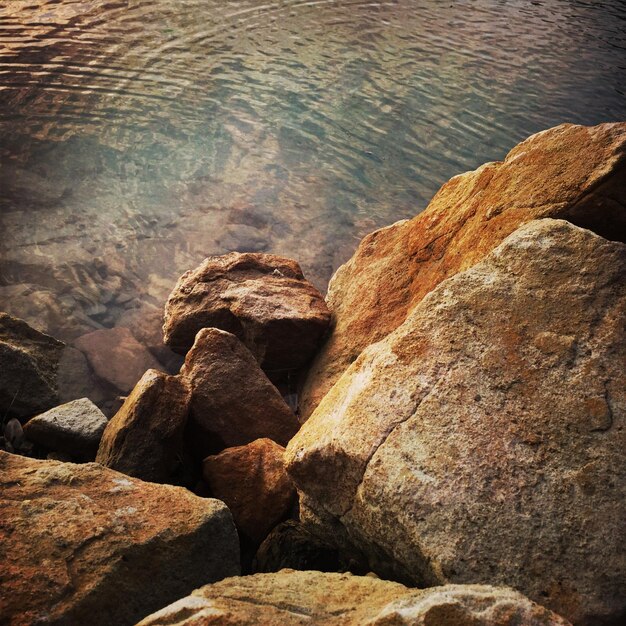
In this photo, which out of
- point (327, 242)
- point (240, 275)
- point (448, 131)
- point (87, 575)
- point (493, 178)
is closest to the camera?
point (87, 575)

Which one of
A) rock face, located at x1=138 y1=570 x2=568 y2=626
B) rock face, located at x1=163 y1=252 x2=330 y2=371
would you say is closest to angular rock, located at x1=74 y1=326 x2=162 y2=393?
rock face, located at x1=163 y1=252 x2=330 y2=371

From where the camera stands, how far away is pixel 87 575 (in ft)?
7.57

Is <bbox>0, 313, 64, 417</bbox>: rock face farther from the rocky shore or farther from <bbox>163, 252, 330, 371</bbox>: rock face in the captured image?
<bbox>163, 252, 330, 371</bbox>: rock face

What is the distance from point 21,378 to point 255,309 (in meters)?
1.53

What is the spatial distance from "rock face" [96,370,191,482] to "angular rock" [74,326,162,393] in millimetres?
1359

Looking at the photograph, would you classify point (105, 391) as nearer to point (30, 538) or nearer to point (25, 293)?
point (25, 293)

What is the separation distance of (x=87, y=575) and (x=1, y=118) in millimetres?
7769

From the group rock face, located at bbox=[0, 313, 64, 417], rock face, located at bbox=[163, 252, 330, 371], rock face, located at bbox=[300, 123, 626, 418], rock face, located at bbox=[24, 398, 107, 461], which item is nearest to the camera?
rock face, located at bbox=[300, 123, 626, 418]

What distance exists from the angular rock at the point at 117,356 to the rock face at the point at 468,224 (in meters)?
1.44

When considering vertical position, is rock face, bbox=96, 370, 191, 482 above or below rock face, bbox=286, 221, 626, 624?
below

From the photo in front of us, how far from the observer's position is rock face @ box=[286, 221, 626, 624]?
2312mm

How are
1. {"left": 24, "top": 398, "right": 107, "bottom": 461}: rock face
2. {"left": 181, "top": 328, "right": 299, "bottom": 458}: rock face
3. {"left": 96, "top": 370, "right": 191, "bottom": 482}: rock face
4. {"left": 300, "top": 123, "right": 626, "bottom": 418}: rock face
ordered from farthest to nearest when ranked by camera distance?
{"left": 181, "top": 328, "right": 299, "bottom": 458}: rock face → {"left": 24, "top": 398, "right": 107, "bottom": 461}: rock face → {"left": 96, "top": 370, "right": 191, "bottom": 482}: rock face → {"left": 300, "top": 123, "right": 626, "bottom": 418}: rock face

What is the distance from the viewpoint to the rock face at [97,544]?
2236mm

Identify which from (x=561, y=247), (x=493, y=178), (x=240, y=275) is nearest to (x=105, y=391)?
(x=240, y=275)
